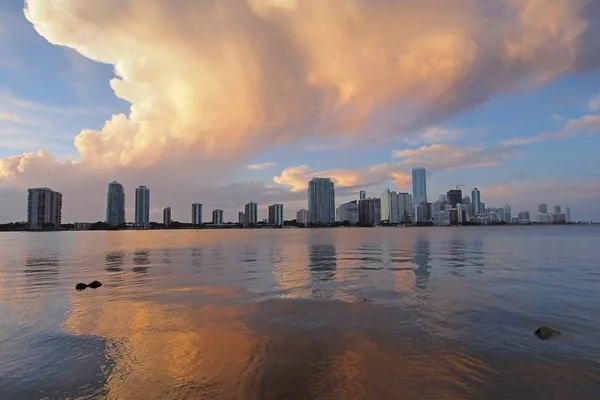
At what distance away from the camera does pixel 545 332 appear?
57.4ft

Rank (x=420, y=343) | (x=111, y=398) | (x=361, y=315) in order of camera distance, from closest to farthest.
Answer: (x=111, y=398)
(x=420, y=343)
(x=361, y=315)

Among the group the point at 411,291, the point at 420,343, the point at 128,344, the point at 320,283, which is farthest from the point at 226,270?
the point at 420,343

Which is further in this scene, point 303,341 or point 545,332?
point 545,332

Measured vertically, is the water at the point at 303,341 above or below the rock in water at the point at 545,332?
below

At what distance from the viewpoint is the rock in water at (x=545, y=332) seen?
56.5 feet

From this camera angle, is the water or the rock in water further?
the rock in water

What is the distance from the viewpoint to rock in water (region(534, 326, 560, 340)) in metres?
17.2

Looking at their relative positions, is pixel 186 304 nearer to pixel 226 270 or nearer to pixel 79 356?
pixel 79 356

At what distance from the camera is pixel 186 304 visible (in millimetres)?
25484

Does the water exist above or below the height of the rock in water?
below

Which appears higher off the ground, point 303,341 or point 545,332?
point 545,332

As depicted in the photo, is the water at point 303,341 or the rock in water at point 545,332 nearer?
the water at point 303,341

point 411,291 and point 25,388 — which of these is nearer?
point 25,388

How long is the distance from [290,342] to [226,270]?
29.7 meters
